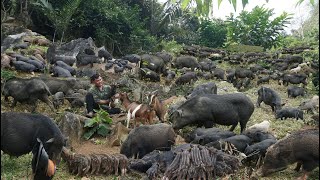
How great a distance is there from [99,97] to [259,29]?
25.1 meters

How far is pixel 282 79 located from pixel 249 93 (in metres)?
3.19

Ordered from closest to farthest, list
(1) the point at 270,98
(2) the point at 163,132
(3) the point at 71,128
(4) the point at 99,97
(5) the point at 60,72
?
(2) the point at 163,132 → (3) the point at 71,128 → (4) the point at 99,97 → (1) the point at 270,98 → (5) the point at 60,72

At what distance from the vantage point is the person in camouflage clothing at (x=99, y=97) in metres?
10.6

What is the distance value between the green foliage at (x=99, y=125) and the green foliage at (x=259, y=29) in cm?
2551

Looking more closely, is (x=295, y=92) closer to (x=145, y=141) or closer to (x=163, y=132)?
(x=163, y=132)

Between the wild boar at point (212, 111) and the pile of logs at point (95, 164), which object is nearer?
the pile of logs at point (95, 164)

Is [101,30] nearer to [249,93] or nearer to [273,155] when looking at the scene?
[249,93]

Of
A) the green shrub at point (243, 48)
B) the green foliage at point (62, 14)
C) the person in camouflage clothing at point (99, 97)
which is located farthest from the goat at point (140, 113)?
the green shrub at point (243, 48)

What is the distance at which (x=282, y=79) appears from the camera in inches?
792

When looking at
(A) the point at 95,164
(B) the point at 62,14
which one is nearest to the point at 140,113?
(A) the point at 95,164

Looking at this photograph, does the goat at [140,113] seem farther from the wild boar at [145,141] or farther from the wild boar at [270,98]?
the wild boar at [270,98]

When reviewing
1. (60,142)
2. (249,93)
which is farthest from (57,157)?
(249,93)

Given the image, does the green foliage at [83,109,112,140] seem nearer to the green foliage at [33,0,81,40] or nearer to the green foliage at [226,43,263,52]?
the green foliage at [33,0,81,40]

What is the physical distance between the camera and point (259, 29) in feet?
110
